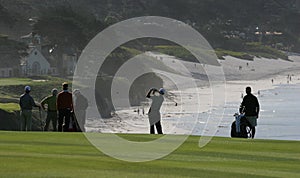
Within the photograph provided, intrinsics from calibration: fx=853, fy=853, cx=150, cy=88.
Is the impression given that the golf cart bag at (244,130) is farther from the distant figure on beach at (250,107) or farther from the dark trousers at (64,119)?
the dark trousers at (64,119)

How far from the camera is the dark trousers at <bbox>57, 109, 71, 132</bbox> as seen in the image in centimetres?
2573

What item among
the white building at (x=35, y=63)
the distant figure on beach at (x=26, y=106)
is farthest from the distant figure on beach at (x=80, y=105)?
the white building at (x=35, y=63)

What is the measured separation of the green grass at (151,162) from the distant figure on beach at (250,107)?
1376 mm

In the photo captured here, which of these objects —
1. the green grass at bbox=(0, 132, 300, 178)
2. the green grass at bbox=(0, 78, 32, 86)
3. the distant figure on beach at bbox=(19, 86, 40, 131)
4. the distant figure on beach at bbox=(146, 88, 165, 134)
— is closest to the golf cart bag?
the green grass at bbox=(0, 132, 300, 178)

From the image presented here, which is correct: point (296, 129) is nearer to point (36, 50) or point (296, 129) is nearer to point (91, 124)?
point (91, 124)

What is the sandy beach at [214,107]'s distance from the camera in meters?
59.2

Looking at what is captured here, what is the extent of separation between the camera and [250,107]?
25.6m

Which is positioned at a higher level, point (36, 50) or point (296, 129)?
point (36, 50)

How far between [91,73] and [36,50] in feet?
36.7

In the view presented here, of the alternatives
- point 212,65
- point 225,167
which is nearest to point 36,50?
point 212,65

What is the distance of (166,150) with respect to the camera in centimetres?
2175

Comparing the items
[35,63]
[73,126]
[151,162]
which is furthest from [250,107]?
[35,63]

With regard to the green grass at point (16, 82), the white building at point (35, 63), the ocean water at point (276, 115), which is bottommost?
the ocean water at point (276, 115)

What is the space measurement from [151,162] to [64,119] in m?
7.56
